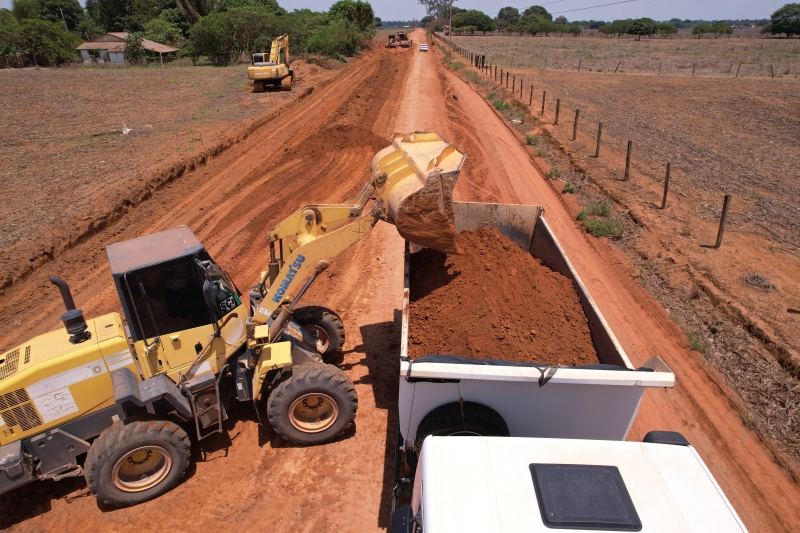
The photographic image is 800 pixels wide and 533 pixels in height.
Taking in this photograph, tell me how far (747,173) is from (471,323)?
14.6 meters

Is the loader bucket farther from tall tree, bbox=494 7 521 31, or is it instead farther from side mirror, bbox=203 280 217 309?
tall tree, bbox=494 7 521 31

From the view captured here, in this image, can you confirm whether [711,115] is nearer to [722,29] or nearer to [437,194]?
[437,194]

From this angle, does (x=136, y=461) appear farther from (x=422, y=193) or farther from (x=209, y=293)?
(x=422, y=193)

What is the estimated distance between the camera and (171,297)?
5.17 meters

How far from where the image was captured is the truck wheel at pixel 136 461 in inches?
194

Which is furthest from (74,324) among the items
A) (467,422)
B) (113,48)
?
(113,48)

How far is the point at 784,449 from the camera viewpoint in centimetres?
590

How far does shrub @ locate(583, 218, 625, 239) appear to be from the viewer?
11602 mm

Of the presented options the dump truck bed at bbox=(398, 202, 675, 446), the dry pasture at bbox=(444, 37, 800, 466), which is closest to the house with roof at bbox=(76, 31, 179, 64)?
the dry pasture at bbox=(444, 37, 800, 466)

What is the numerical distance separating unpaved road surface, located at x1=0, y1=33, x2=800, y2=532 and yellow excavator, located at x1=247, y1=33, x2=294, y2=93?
962 cm

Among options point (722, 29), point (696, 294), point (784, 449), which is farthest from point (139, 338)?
point (722, 29)

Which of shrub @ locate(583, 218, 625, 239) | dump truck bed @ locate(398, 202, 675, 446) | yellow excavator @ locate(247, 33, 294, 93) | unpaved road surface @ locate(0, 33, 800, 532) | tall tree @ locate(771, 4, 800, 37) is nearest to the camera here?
dump truck bed @ locate(398, 202, 675, 446)

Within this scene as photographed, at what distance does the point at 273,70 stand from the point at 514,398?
2708cm

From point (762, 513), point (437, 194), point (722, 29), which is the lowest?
point (762, 513)
